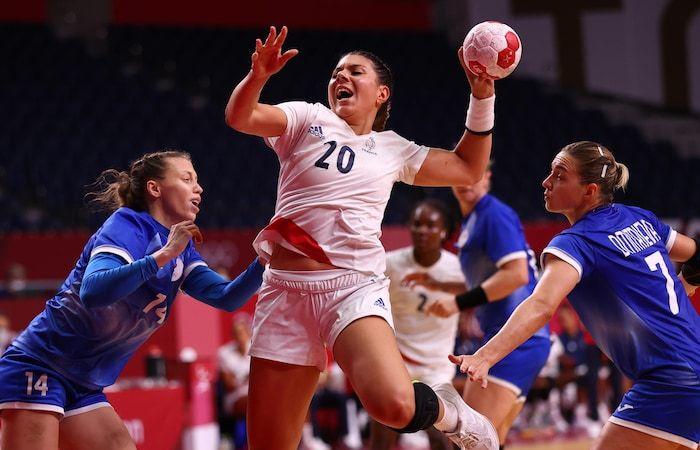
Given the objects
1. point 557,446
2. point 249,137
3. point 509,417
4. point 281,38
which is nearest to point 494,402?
point 509,417

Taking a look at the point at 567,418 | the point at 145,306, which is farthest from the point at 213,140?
the point at 145,306

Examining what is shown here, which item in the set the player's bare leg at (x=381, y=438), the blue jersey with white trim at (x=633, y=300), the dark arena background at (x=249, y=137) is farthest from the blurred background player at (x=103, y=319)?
the dark arena background at (x=249, y=137)

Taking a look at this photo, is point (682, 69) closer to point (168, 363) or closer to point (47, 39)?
point (47, 39)

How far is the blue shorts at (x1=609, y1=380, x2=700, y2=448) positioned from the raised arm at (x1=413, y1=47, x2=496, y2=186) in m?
1.18

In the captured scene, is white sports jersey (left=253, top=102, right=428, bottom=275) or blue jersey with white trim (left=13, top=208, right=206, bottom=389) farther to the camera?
blue jersey with white trim (left=13, top=208, right=206, bottom=389)

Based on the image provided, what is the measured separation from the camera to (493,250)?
18.9 feet

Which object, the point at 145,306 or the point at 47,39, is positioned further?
the point at 47,39

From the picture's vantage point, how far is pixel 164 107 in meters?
18.1

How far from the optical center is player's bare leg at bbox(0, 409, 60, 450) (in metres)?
4.09

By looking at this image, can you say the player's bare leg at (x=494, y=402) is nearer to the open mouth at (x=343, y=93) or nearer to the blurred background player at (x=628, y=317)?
the blurred background player at (x=628, y=317)

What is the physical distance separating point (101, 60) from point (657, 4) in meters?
12.5

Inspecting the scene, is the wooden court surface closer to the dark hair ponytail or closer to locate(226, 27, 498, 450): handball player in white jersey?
locate(226, 27, 498, 450): handball player in white jersey

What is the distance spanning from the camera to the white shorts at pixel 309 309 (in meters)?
3.97

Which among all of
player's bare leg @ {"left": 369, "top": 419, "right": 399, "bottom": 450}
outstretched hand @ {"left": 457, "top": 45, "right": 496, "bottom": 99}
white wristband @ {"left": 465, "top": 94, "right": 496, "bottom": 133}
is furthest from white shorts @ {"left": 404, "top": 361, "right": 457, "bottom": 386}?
outstretched hand @ {"left": 457, "top": 45, "right": 496, "bottom": 99}
